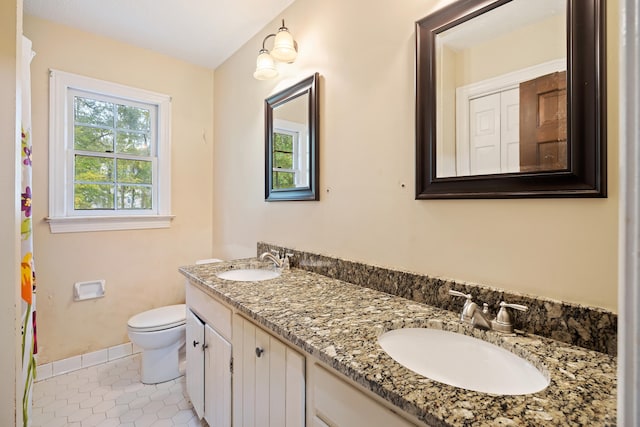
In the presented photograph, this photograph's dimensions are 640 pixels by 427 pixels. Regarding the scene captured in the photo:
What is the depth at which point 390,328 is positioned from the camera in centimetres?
95

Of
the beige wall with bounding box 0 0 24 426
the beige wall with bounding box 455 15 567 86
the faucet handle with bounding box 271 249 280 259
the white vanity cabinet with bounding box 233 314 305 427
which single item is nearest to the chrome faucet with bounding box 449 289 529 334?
the white vanity cabinet with bounding box 233 314 305 427

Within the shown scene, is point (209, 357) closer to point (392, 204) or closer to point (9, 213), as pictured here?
point (9, 213)

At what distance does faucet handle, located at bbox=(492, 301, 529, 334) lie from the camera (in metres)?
0.90

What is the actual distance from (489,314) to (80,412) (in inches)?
89.6

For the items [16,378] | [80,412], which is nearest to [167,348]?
[80,412]

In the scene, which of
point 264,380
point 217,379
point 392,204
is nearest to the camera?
point 264,380

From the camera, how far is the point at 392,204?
1319 mm

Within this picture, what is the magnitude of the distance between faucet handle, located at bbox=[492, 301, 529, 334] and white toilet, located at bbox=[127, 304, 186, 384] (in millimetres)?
1967

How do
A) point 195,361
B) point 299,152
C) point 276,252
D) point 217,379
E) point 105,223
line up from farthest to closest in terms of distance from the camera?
point 105,223, point 276,252, point 299,152, point 195,361, point 217,379

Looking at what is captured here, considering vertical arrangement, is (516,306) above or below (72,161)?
below

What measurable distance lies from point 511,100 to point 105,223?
267cm

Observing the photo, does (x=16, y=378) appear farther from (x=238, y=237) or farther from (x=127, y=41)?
(x=127, y=41)

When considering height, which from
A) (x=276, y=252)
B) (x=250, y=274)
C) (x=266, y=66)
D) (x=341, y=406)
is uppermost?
(x=266, y=66)

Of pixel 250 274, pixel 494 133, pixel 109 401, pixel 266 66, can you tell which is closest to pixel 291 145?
pixel 266 66
